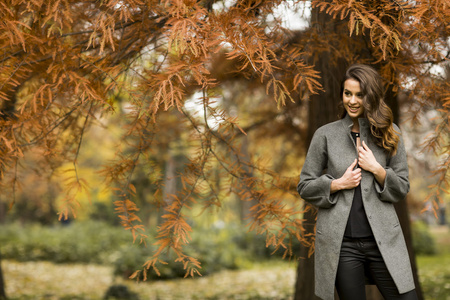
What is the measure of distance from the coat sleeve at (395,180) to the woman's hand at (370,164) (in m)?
0.03

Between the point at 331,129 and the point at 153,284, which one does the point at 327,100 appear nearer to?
the point at 331,129

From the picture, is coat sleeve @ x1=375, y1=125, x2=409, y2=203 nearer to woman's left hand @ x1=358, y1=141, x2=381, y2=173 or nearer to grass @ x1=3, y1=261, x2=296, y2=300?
woman's left hand @ x1=358, y1=141, x2=381, y2=173

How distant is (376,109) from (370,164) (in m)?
0.28

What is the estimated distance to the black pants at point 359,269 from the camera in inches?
88.1

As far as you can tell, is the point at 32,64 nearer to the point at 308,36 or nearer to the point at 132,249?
the point at 308,36

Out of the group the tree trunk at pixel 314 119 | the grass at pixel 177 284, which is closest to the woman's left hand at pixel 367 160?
the tree trunk at pixel 314 119

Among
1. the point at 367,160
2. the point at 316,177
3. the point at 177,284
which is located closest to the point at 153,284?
the point at 177,284

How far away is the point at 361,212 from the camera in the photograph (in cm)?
227

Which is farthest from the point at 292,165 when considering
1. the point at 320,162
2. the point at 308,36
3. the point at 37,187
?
the point at 37,187

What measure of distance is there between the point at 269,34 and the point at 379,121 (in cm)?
108

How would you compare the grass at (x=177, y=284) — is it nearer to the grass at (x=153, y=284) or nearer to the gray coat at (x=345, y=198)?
the grass at (x=153, y=284)

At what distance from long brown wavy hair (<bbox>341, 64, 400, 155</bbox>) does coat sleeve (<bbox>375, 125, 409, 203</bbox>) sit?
0.06m

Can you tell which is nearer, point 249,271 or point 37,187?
point 249,271

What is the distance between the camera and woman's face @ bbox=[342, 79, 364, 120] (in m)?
2.31
